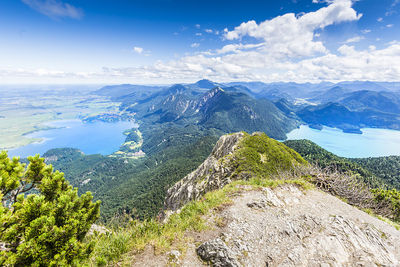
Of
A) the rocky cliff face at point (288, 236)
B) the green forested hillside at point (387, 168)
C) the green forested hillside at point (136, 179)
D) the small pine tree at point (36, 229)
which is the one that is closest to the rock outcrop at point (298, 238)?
the rocky cliff face at point (288, 236)

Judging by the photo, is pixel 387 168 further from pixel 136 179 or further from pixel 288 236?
pixel 136 179

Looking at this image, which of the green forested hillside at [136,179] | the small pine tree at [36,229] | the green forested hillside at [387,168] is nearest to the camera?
the small pine tree at [36,229]

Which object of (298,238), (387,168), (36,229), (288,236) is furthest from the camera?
(387,168)

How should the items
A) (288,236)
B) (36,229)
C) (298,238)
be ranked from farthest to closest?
1. (288,236)
2. (298,238)
3. (36,229)

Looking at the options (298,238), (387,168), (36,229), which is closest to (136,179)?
(36,229)

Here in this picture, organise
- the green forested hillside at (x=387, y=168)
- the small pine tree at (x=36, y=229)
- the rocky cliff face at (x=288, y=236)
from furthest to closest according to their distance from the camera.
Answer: the green forested hillside at (x=387, y=168), the rocky cliff face at (x=288, y=236), the small pine tree at (x=36, y=229)

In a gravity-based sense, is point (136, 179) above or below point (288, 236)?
below

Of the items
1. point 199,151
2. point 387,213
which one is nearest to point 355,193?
point 387,213

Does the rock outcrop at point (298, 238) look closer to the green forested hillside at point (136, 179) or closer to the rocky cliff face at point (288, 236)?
the rocky cliff face at point (288, 236)

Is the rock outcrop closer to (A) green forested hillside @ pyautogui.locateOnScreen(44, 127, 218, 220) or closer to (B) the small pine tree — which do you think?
(B) the small pine tree

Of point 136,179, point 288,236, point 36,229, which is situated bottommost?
point 136,179

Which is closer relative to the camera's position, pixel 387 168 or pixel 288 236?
pixel 288 236

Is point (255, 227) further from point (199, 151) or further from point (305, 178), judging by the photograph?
point (199, 151)

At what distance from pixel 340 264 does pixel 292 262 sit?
1747 mm
